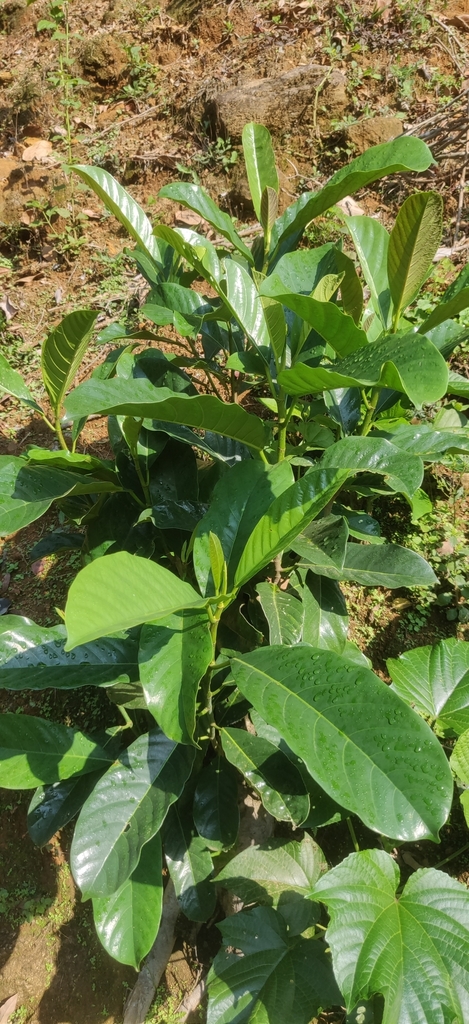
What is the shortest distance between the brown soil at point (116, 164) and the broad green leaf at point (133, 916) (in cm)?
69

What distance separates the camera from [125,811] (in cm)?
117

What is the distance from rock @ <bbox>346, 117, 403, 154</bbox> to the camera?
10.5 ft

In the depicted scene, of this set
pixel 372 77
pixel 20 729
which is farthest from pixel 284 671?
pixel 372 77

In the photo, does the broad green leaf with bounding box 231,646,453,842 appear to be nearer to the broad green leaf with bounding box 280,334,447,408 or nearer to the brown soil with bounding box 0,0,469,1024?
the broad green leaf with bounding box 280,334,447,408

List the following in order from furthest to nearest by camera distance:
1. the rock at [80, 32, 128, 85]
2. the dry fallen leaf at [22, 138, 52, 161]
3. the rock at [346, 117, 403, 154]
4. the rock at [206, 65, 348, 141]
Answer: the rock at [80, 32, 128, 85] → the dry fallen leaf at [22, 138, 52, 161] → the rock at [206, 65, 348, 141] → the rock at [346, 117, 403, 154]

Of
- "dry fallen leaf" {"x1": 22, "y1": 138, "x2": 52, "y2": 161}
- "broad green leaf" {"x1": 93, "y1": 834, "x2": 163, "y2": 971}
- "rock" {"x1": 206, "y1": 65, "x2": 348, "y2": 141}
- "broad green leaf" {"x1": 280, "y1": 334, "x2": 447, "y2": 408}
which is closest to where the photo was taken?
"broad green leaf" {"x1": 280, "y1": 334, "x2": 447, "y2": 408}

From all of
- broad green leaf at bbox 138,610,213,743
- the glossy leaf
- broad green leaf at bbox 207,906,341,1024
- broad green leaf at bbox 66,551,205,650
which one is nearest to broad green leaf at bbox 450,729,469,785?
the glossy leaf

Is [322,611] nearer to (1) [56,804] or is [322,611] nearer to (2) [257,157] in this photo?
(1) [56,804]

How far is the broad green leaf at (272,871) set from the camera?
4.35ft

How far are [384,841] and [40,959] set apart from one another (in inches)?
45.5

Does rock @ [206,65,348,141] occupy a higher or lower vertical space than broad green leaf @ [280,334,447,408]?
higher

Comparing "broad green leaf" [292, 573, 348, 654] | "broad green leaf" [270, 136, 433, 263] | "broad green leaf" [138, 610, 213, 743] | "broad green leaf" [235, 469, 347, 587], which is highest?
"broad green leaf" [270, 136, 433, 263]

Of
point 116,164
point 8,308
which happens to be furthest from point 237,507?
point 116,164

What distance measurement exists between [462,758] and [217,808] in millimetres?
617
